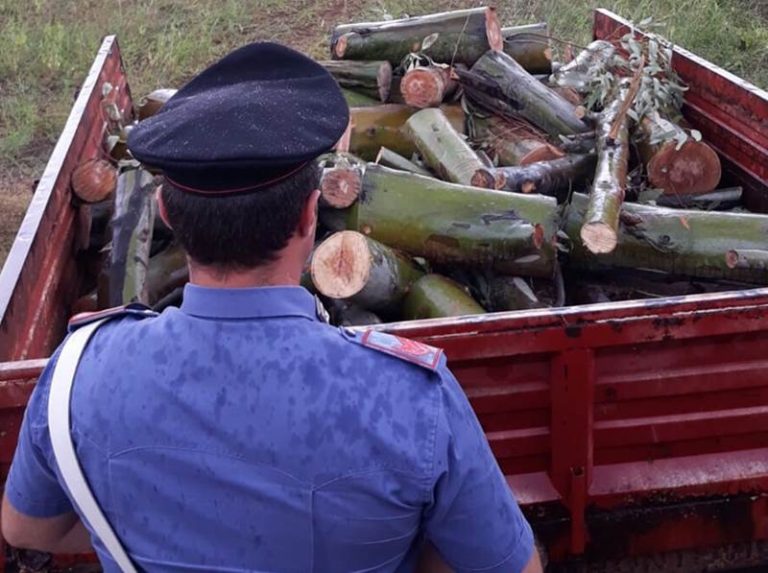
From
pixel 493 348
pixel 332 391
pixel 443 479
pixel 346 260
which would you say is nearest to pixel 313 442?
pixel 332 391

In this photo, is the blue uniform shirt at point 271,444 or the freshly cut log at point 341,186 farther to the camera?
the freshly cut log at point 341,186

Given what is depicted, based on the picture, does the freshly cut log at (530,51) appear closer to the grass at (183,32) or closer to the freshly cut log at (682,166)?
the freshly cut log at (682,166)

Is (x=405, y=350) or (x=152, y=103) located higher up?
(x=405, y=350)

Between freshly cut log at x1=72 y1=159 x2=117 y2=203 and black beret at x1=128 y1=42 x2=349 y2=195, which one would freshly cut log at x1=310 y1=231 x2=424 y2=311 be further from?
black beret at x1=128 y1=42 x2=349 y2=195

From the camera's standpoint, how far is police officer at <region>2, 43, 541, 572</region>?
134 centimetres

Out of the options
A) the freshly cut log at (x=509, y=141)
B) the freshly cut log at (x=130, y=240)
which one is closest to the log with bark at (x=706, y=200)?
the freshly cut log at (x=509, y=141)

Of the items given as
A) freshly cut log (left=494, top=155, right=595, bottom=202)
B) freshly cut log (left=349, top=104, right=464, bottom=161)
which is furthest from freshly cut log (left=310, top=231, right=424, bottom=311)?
freshly cut log (left=349, top=104, right=464, bottom=161)

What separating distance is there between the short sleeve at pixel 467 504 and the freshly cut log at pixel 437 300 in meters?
1.57

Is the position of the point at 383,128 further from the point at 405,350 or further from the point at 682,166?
the point at 405,350

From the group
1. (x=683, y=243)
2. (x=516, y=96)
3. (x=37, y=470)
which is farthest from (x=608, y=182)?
(x=37, y=470)

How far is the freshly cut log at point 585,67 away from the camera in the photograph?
14.4 feet

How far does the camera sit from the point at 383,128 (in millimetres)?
4117

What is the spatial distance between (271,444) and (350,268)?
1.69m

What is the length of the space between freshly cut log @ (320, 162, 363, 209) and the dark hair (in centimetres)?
186
